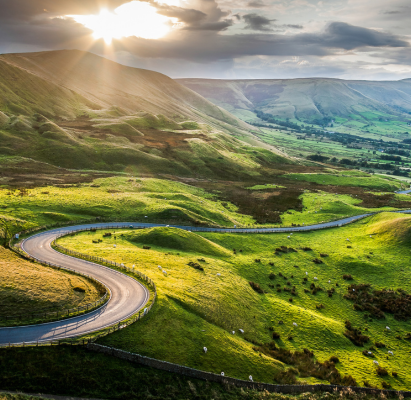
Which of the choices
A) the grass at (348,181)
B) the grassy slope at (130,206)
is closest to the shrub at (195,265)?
the grassy slope at (130,206)

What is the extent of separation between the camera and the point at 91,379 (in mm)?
30047

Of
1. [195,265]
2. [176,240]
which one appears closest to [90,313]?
[195,265]

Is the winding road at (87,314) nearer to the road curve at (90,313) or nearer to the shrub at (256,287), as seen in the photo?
the road curve at (90,313)

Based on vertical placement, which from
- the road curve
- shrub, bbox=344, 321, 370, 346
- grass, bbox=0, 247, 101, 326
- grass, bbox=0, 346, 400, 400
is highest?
grass, bbox=0, 247, 101, 326

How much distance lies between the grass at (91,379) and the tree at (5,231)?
3506 centimetres

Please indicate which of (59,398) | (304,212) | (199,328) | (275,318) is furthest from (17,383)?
(304,212)

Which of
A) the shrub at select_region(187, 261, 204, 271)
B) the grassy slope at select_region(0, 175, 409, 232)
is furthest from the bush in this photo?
the grassy slope at select_region(0, 175, 409, 232)

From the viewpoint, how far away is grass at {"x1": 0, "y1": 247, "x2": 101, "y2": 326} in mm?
35666

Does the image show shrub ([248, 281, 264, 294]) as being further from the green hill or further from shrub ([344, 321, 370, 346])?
shrub ([344, 321, 370, 346])

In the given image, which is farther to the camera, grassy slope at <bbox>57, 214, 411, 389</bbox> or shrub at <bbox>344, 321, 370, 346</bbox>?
shrub at <bbox>344, 321, 370, 346</bbox>

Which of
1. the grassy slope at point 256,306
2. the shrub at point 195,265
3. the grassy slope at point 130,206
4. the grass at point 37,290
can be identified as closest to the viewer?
the grass at point 37,290

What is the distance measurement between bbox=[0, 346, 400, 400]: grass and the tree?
115ft

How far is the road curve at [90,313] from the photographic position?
107 ft

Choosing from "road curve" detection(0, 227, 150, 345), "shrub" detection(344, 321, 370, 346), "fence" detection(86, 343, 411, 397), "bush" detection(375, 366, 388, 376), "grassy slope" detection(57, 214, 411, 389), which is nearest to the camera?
"fence" detection(86, 343, 411, 397)
